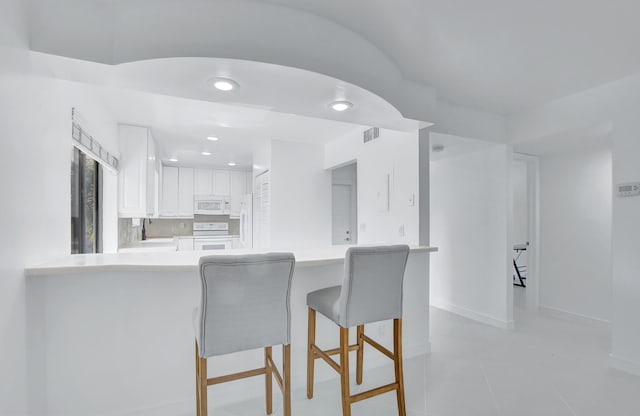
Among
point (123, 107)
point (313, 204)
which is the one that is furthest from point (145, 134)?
point (313, 204)

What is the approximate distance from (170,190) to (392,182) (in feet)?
15.7

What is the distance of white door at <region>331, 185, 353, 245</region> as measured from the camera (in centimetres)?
524

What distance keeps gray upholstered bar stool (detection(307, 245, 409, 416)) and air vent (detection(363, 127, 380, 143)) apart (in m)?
1.86

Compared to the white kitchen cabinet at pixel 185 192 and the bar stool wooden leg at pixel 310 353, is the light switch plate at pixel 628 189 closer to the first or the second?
the bar stool wooden leg at pixel 310 353

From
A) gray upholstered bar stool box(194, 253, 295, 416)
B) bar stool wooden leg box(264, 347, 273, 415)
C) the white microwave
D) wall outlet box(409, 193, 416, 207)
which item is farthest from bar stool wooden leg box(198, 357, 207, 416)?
the white microwave

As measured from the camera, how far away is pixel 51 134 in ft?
5.78

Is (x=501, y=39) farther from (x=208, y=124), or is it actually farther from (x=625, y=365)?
(x=208, y=124)

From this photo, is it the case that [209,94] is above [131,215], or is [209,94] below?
above

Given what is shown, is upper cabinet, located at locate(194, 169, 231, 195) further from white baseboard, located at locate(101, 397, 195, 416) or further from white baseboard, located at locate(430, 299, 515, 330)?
white baseboard, located at locate(101, 397, 195, 416)

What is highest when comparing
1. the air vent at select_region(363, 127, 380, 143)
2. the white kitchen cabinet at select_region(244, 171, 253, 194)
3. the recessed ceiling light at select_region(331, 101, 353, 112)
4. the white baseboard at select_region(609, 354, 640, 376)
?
the air vent at select_region(363, 127, 380, 143)

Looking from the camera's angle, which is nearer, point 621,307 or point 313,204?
point 621,307

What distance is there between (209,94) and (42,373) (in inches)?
71.1

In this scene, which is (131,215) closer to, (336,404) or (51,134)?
(51,134)

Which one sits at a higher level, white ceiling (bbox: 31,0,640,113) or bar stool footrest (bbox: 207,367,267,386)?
white ceiling (bbox: 31,0,640,113)
